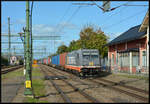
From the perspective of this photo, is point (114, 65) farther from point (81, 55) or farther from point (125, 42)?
point (81, 55)

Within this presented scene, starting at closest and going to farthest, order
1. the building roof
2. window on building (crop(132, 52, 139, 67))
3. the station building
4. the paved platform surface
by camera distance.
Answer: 1. the paved platform surface
2. the station building
3. the building roof
4. window on building (crop(132, 52, 139, 67))

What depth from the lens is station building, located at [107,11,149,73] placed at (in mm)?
25266

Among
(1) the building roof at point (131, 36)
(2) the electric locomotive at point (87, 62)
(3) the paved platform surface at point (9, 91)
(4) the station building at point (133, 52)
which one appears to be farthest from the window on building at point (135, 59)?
(3) the paved platform surface at point (9, 91)

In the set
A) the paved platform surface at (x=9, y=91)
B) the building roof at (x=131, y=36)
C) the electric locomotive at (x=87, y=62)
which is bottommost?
the paved platform surface at (x=9, y=91)

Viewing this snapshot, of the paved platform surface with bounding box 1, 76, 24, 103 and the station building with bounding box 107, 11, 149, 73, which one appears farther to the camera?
the station building with bounding box 107, 11, 149, 73

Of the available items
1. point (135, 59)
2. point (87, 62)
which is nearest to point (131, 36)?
point (135, 59)

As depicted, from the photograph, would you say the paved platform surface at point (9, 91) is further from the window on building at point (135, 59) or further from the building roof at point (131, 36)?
the window on building at point (135, 59)

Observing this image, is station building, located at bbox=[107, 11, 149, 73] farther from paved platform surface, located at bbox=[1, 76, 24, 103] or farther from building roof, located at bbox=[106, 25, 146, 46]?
paved platform surface, located at bbox=[1, 76, 24, 103]

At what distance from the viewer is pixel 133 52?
2861cm

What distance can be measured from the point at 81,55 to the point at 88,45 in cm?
1435

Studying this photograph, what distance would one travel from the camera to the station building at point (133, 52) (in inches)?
995

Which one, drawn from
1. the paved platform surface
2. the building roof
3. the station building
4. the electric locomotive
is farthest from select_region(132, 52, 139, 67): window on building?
the paved platform surface

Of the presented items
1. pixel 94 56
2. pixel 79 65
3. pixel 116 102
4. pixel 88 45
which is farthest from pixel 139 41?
pixel 116 102

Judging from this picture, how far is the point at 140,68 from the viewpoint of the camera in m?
26.2
